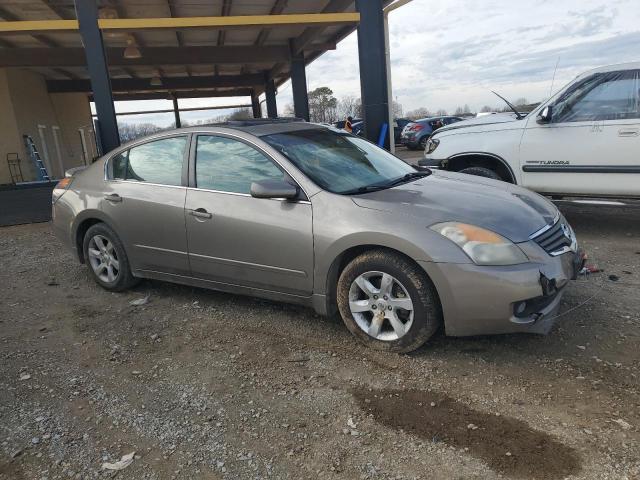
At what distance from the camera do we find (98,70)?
7969 millimetres

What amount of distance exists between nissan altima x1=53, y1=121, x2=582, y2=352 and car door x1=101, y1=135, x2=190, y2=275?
13 mm

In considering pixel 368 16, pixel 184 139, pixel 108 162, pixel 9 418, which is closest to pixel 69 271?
pixel 108 162

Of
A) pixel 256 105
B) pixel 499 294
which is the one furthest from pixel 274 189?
pixel 256 105

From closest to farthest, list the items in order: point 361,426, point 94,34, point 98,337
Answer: point 361,426, point 98,337, point 94,34

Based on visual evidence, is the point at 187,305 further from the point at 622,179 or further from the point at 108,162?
the point at 622,179

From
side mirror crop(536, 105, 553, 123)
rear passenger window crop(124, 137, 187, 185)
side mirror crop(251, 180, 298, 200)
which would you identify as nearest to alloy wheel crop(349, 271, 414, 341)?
side mirror crop(251, 180, 298, 200)

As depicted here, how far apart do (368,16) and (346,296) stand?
6.13 m

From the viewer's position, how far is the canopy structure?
26.0 feet

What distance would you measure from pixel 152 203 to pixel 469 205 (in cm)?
261

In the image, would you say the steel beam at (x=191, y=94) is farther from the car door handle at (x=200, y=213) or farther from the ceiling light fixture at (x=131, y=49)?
the car door handle at (x=200, y=213)

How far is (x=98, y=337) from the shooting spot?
3.89m

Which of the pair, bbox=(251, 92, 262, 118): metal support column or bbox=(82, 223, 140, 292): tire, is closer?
bbox=(82, 223, 140, 292): tire

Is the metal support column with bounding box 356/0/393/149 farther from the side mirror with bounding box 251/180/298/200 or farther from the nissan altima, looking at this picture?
the side mirror with bounding box 251/180/298/200

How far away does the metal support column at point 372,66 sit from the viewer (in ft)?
26.5
